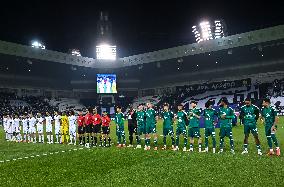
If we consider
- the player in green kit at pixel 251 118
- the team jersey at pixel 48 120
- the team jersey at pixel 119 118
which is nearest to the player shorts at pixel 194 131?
the player in green kit at pixel 251 118

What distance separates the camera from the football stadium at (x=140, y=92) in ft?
33.2

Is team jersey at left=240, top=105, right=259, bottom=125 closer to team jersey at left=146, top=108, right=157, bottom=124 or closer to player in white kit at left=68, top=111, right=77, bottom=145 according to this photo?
team jersey at left=146, top=108, right=157, bottom=124

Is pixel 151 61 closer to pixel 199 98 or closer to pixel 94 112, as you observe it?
pixel 199 98

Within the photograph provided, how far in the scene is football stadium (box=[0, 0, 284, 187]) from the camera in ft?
33.2

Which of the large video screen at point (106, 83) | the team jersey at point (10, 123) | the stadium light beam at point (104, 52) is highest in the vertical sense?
the stadium light beam at point (104, 52)

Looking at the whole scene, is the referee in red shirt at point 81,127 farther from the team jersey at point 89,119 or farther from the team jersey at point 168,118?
the team jersey at point 168,118

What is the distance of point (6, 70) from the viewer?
174 feet

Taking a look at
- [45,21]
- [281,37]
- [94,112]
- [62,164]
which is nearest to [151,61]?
[45,21]

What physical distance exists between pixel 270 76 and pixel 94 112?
36368 millimetres

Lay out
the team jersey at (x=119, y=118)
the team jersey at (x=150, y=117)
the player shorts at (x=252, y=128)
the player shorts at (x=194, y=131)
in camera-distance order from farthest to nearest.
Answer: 1. the team jersey at (x=119, y=118)
2. the team jersey at (x=150, y=117)
3. the player shorts at (x=194, y=131)
4. the player shorts at (x=252, y=128)

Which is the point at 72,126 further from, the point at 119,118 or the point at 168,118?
the point at 168,118

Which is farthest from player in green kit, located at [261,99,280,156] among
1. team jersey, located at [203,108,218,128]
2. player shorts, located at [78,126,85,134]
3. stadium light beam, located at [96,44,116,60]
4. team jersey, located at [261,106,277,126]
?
stadium light beam, located at [96,44,116,60]

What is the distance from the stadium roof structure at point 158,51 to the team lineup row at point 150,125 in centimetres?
1994

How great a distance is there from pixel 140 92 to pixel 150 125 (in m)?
50.0
